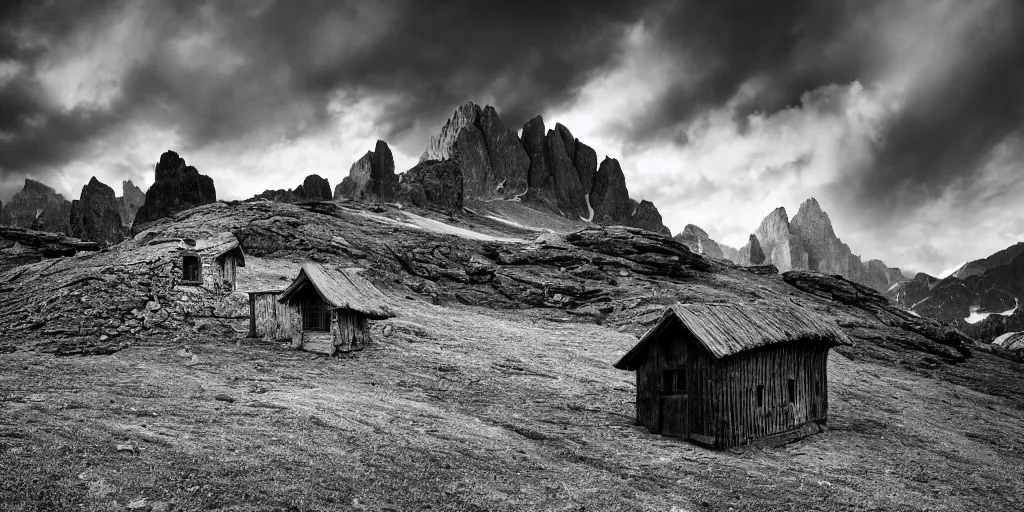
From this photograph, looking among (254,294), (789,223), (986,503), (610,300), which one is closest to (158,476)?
(254,294)

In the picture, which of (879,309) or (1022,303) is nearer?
(879,309)

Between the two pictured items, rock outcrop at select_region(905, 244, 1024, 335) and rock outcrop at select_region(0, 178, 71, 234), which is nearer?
rock outcrop at select_region(0, 178, 71, 234)

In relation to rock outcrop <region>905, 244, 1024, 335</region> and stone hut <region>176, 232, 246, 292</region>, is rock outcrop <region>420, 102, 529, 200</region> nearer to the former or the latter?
stone hut <region>176, 232, 246, 292</region>

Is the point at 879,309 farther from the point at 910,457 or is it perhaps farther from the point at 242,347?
the point at 242,347

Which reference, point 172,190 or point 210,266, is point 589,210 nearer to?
point 172,190

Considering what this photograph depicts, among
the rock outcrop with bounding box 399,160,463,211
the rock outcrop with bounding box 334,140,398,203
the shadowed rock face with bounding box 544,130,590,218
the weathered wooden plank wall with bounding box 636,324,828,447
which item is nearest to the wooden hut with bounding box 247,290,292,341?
the weathered wooden plank wall with bounding box 636,324,828,447

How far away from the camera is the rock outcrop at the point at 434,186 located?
92.9 metres

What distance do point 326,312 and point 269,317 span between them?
2.84m

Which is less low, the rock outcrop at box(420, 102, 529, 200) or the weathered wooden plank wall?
the rock outcrop at box(420, 102, 529, 200)

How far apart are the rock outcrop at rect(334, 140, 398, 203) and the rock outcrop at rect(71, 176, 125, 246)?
1583 inches

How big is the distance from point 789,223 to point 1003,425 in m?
187

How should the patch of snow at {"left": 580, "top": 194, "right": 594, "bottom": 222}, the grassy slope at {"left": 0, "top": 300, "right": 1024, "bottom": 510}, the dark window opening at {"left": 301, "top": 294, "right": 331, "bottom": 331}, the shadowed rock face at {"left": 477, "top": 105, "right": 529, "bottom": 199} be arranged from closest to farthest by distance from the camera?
the grassy slope at {"left": 0, "top": 300, "right": 1024, "bottom": 510} < the dark window opening at {"left": 301, "top": 294, "right": 331, "bottom": 331} < the shadowed rock face at {"left": 477, "top": 105, "right": 529, "bottom": 199} < the patch of snow at {"left": 580, "top": 194, "right": 594, "bottom": 222}

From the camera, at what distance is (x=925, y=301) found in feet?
575

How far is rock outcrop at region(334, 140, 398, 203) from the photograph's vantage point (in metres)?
109
